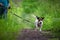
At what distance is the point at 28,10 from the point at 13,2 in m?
0.17

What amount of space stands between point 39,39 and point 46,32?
10cm

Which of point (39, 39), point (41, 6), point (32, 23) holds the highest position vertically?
point (41, 6)

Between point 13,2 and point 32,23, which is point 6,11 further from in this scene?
point 32,23

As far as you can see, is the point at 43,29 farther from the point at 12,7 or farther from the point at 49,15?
the point at 12,7

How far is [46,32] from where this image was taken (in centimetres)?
219

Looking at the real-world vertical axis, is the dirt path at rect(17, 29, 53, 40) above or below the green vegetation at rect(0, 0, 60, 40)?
below

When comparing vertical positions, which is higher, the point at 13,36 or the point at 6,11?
the point at 6,11

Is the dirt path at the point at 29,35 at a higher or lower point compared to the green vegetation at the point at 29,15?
lower

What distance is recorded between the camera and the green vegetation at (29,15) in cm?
218

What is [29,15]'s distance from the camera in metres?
2.20

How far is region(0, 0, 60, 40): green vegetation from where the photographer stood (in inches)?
85.8

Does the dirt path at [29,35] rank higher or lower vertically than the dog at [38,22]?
lower

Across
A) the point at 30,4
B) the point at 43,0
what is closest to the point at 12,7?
the point at 30,4

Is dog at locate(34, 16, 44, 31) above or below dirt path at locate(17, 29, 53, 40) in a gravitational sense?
above
